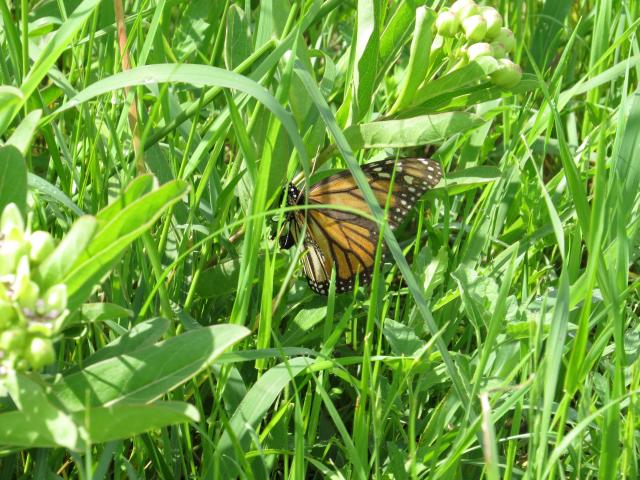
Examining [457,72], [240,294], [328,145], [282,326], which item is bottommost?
[282,326]

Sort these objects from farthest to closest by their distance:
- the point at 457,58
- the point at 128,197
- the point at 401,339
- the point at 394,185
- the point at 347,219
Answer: the point at 347,219 < the point at 394,185 < the point at 457,58 < the point at 401,339 < the point at 128,197

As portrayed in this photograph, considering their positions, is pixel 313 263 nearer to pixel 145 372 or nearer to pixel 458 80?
pixel 458 80

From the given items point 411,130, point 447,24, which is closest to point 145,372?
point 411,130

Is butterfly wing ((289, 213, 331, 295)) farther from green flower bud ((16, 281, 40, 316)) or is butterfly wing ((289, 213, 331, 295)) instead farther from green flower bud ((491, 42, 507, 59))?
green flower bud ((16, 281, 40, 316))

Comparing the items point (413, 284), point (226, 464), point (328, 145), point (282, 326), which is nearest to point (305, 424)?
point (226, 464)

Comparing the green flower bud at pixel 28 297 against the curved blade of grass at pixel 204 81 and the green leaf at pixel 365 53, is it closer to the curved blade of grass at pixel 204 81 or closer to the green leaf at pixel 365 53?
the curved blade of grass at pixel 204 81

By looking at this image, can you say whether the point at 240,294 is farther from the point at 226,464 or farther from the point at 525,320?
the point at 525,320
